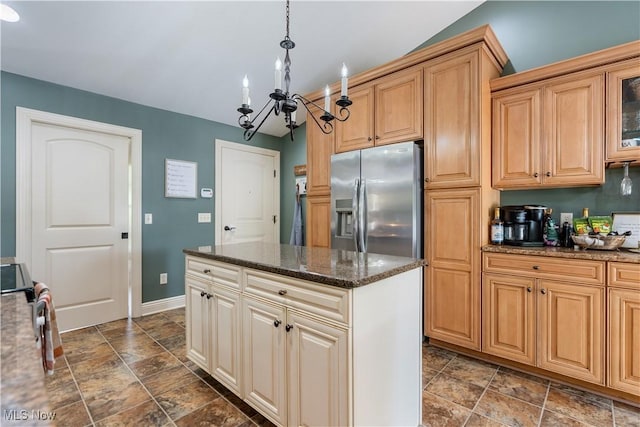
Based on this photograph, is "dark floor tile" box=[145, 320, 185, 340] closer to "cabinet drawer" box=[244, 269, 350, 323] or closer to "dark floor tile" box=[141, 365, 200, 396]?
"dark floor tile" box=[141, 365, 200, 396]

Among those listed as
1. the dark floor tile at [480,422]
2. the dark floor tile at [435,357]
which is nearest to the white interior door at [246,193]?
the dark floor tile at [435,357]

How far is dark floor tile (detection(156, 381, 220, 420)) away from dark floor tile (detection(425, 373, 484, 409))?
141 centimetres

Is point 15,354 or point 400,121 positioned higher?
point 400,121

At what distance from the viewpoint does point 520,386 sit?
6.56 feet

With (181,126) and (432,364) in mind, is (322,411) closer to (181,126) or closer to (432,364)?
(432,364)

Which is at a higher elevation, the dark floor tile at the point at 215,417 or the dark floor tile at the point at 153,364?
the dark floor tile at the point at 153,364

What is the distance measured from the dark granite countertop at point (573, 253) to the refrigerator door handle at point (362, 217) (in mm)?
942

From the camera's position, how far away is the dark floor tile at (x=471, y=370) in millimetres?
2084

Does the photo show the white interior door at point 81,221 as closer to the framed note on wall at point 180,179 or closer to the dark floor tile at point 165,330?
the framed note on wall at point 180,179

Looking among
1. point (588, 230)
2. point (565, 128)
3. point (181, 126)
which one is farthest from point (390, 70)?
point (181, 126)

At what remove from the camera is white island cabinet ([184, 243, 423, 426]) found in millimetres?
1231

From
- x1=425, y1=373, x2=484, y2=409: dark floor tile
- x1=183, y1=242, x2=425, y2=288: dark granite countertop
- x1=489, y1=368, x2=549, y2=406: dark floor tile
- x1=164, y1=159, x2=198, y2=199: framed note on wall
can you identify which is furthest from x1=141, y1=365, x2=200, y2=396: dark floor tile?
x1=489, y1=368, x2=549, y2=406: dark floor tile

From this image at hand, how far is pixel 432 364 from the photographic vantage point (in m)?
2.29

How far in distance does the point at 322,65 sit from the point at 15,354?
3.18 m
